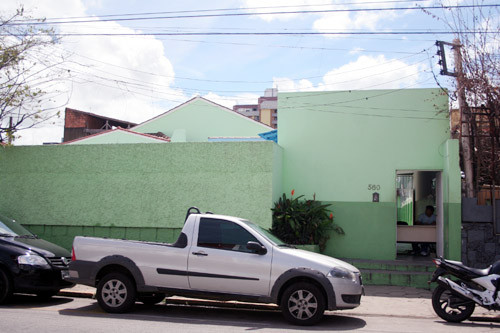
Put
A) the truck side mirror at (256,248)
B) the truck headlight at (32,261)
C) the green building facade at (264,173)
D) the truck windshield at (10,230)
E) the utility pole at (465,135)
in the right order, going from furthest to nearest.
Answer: the green building facade at (264,173) → the utility pole at (465,135) → the truck windshield at (10,230) → the truck headlight at (32,261) → the truck side mirror at (256,248)

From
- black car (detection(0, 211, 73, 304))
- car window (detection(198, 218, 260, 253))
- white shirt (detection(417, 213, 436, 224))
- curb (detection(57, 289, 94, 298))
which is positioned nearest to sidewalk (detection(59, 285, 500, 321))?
curb (detection(57, 289, 94, 298))

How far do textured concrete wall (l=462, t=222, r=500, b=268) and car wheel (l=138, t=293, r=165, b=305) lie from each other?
7574 mm

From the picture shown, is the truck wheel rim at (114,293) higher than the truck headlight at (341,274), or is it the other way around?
the truck headlight at (341,274)

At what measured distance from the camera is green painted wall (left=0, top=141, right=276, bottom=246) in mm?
12984

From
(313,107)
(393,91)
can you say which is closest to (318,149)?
(313,107)

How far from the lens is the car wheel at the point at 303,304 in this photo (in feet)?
24.8

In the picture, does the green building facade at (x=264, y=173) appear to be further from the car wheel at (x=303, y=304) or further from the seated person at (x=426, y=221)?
the car wheel at (x=303, y=304)

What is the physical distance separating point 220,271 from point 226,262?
173 millimetres

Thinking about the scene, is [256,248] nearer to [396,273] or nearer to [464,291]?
[464,291]

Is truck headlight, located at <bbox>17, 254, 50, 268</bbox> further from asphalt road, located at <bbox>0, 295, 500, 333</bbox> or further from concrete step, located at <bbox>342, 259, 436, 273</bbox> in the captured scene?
concrete step, located at <bbox>342, 259, 436, 273</bbox>

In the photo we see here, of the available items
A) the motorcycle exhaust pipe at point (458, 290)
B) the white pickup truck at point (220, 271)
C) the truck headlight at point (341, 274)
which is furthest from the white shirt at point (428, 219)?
the truck headlight at point (341, 274)

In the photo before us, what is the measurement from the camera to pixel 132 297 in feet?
26.8

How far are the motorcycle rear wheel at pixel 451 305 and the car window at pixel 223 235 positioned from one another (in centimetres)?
341

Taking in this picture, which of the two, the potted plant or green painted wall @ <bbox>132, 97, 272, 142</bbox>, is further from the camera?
green painted wall @ <bbox>132, 97, 272, 142</bbox>
